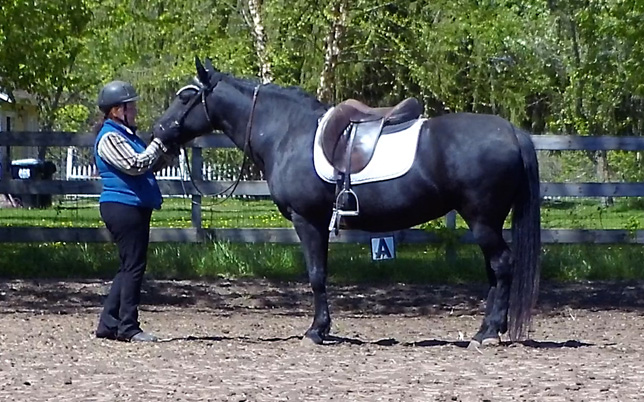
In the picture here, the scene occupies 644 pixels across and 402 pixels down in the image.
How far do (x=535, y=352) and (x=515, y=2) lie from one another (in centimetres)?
1525

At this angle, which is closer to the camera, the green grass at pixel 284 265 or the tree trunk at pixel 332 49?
the green grass at pixel 284 265

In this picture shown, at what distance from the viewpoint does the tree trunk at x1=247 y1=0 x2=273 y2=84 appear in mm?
17969

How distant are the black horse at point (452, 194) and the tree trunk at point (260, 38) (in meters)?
9.71

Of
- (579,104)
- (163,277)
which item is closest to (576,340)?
(163,277)

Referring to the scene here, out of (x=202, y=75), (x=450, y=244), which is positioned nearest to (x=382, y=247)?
(x=202, y=75)

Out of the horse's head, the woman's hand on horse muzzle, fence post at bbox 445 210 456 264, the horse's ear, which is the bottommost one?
fence post at bbox 445 210 456 264

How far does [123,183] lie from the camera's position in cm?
820

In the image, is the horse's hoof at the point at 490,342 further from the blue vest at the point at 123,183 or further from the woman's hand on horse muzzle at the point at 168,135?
the woman's hand on horse muzzle at the point at 168,135

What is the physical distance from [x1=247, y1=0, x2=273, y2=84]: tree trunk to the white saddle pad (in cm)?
1006

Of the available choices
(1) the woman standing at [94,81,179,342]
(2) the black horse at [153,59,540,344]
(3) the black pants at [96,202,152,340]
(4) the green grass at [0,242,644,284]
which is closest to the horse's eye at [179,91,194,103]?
(1) the woman standing at [94,81,179,342]

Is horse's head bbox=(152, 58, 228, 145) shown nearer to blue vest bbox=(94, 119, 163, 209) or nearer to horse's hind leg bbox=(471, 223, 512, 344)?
blue vest bbox=(94, 119, 163, 209)

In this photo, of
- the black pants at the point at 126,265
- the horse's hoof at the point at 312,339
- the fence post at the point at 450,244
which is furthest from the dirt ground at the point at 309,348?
the fence post at the point at 450,244

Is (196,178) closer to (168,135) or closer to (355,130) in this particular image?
(168,135)

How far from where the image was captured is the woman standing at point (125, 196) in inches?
320
